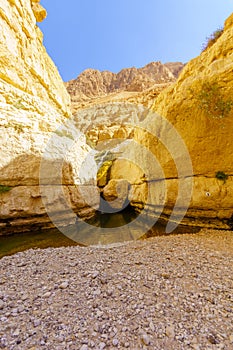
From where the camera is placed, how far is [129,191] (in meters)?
11.5

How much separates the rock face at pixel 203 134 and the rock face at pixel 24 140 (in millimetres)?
4084

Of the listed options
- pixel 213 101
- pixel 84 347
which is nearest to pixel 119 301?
pixel 84 347

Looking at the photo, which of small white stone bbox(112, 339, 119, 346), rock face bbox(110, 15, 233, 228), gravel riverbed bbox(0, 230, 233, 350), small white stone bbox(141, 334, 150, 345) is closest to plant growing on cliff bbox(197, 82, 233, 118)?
rock face bbox(110, 15, 233, 228)

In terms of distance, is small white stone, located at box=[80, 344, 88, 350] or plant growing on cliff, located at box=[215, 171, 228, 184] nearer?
small white stone, located at box=[80, 344, 88, 350]

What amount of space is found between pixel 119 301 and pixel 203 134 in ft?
17.0

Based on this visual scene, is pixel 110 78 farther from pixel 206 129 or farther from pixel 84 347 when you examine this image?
pixel 84 347

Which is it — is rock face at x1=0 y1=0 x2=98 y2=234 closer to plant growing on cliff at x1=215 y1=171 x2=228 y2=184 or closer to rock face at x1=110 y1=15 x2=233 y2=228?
rock face at x1=110 y1=15 x2=233 y2=228

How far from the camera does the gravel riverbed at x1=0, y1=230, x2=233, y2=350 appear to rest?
1690 millimetres

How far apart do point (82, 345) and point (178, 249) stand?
3018mm

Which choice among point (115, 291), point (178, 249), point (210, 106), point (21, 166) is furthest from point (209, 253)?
point (21, 166)

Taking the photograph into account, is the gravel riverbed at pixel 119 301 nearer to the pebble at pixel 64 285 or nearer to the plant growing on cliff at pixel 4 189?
the pebble at pixel 64 285

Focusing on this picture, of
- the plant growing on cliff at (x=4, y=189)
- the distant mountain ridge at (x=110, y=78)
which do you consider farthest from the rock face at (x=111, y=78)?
the plant growing on cliff at (x=4, y=189)

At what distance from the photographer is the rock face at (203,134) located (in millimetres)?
4648

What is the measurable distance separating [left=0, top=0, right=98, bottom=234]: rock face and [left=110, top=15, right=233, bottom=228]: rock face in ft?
13.4
